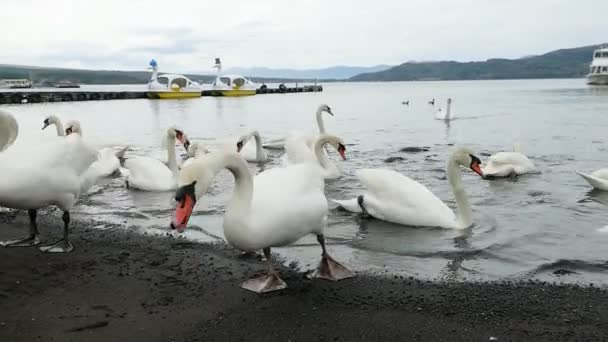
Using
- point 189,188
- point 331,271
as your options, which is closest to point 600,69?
point 331,271

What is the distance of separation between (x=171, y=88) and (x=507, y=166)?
5869 centimetres

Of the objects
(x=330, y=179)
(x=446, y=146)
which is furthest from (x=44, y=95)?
(x=330, y=179)

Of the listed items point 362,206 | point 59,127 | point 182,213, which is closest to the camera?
point 182,213

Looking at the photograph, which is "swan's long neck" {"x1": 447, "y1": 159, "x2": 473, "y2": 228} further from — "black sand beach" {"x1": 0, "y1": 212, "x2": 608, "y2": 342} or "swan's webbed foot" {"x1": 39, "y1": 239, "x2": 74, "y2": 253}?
"swan's webbed foot" {"x1": 39, "y1": 239, "x2": 74, "y2": 253}

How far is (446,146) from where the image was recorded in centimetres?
1875

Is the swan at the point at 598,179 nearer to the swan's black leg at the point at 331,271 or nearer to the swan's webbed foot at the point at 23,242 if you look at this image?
the swan's black leg at the point at 331,271

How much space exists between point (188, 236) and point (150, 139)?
Answer: 54.9 feet

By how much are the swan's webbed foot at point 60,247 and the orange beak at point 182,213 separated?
2.65 m

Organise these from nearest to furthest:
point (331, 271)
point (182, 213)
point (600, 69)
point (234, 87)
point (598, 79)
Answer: point (182, 213) → point (331, 271) → point (234, 87) → point (600, 69) → point (598, 79)

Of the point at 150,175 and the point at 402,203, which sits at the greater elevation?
the point at 402,203

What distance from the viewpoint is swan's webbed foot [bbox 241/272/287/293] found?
17.0 feet

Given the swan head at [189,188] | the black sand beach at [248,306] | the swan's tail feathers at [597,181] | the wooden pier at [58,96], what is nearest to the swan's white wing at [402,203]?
the black sand beach at [248,306]

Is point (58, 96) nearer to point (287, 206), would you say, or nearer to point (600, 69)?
point (287, 206)

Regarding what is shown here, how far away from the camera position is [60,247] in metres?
6.38
